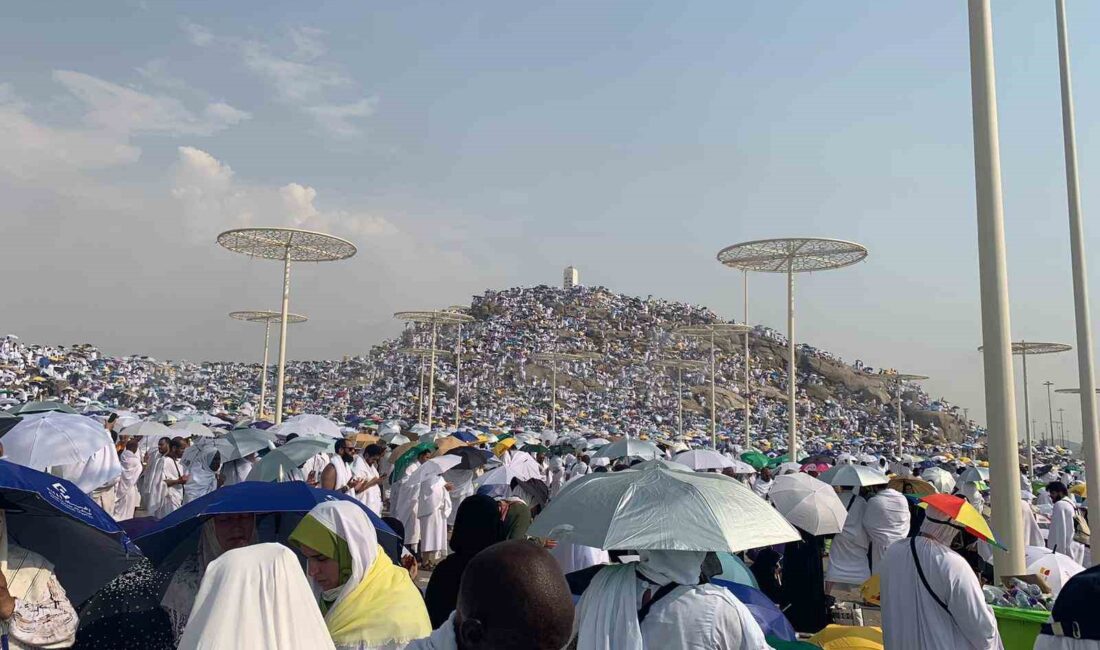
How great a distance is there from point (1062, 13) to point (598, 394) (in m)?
49.8

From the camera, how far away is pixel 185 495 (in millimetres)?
10219

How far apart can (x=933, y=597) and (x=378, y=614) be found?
289 cm

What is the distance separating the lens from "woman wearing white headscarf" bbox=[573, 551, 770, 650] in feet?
9.43

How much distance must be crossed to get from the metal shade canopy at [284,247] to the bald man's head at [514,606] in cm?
2044

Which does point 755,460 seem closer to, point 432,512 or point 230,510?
point 432,512

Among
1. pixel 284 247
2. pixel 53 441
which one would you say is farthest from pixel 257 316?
pixel 53 441

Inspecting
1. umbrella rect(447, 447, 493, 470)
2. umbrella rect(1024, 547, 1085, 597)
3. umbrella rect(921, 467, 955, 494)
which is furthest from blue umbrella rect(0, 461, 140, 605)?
umbrella rect(921, 467, 955, 494)

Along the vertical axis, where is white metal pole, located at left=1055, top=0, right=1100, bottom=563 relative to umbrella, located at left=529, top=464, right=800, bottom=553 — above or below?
above

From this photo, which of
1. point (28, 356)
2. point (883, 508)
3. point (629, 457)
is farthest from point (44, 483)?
point (28, 356)

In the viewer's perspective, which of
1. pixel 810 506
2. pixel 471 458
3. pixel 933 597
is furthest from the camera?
pixel 471 458

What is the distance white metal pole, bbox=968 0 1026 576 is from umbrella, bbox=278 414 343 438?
9418 mm

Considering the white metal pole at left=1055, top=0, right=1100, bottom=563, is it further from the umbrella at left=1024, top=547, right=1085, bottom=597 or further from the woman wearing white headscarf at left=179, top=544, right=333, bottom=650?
the woman wearing white headscarf at left=179, top=544, right=333, bottom=650

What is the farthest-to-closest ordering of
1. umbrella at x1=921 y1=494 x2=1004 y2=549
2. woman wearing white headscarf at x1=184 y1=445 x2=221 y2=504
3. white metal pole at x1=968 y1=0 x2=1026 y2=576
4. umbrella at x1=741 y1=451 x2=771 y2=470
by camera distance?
umbrella at x1=741 y1=451 x2=771 y2=470, woman wearing white headscarf at x1=184 y1=445 x2=221 y2=504, white metal pole at x1=968 y1=0 x2=1026 y2=576, umbrella at x1=921 y1=494 x2=1004 y2=549

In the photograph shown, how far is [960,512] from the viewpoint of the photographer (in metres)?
4.24
